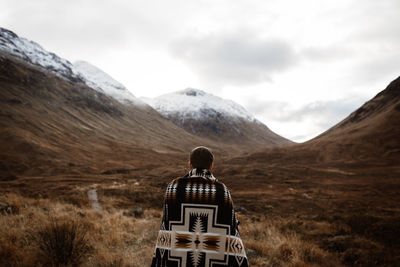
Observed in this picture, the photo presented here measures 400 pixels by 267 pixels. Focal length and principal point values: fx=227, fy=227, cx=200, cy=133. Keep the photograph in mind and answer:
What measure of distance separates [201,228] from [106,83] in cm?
17092

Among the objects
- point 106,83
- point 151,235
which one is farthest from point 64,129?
point 106,83

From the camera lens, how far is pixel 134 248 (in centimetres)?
585

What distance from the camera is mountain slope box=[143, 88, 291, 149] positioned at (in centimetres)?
14650

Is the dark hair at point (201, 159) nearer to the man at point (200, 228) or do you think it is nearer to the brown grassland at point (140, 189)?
the man at point (200, 228)

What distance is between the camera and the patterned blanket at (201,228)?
113 inches

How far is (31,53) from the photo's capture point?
355 feet

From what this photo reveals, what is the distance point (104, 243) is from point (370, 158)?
38.3 m

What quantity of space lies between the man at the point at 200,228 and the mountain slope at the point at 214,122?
131 meters

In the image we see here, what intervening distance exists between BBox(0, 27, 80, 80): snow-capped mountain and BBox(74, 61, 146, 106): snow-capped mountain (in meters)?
18.6

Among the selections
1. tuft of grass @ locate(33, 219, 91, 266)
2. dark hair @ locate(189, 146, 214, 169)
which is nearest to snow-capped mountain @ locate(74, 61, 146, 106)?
tuft of grass @ locate(33, 219, 91, 266)

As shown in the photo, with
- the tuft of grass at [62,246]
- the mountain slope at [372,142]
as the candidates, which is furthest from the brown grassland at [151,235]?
the mountain slope at [372,142]

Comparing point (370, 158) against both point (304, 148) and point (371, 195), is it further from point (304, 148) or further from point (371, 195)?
point (371, 195)

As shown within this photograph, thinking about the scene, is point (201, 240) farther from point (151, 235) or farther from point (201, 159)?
point (151, 235)

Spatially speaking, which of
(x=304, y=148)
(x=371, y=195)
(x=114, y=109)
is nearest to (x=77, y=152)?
(x=304, y=148)
